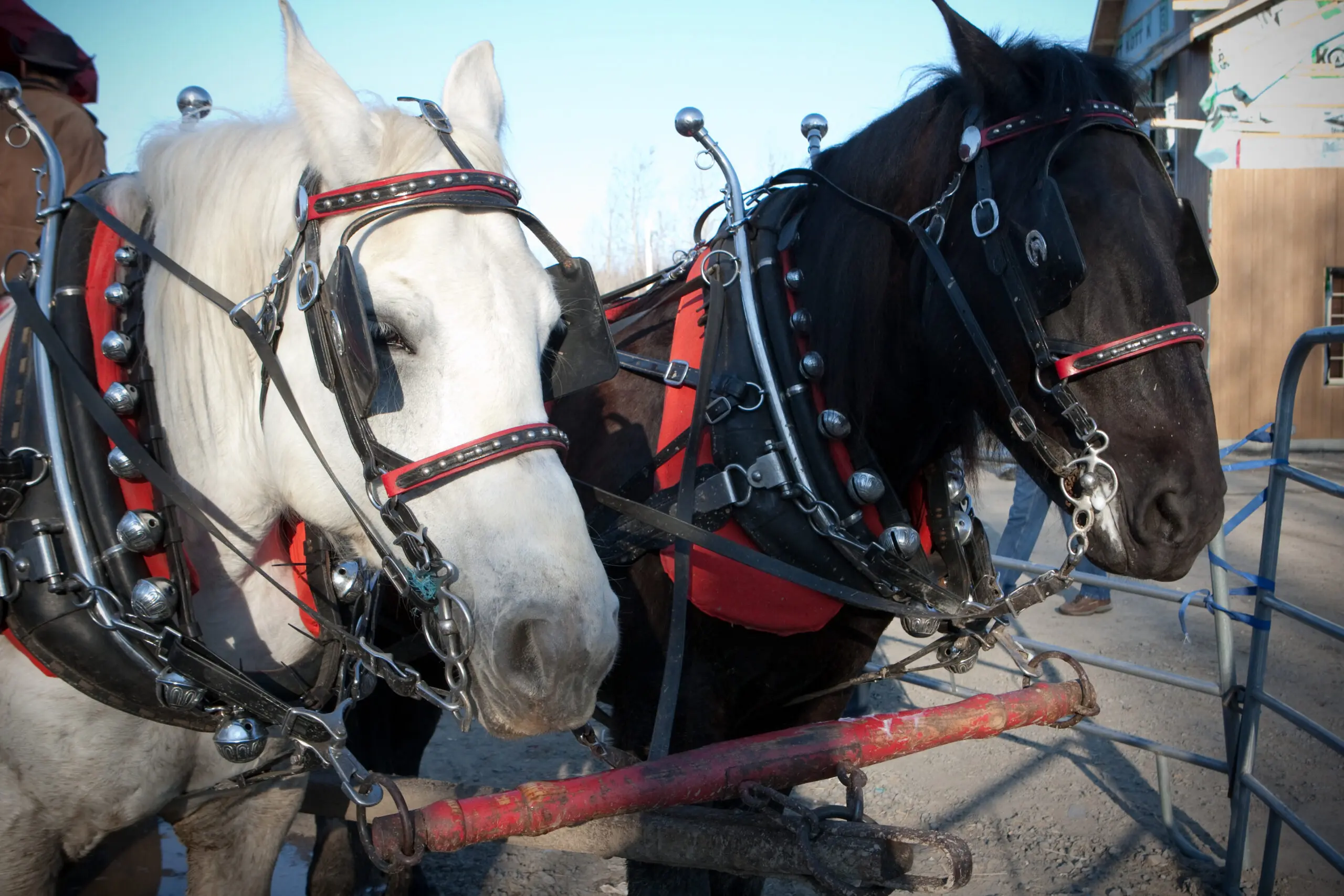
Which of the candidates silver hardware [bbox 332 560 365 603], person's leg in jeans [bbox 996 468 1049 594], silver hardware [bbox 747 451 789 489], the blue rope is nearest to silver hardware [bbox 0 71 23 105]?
silver hardware [bbox 332 560 365 603]

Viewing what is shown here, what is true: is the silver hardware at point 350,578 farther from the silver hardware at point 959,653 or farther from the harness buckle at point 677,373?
the silver hardware at point 959,653

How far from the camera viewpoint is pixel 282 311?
1.45 metres

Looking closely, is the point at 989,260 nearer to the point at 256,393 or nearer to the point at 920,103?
the point at 920,103

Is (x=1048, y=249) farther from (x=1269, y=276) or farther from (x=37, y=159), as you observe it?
(x=1269, y=276)

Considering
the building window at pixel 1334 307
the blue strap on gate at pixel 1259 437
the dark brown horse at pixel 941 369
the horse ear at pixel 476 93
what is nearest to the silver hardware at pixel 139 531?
the horse ear at pixel 476 93

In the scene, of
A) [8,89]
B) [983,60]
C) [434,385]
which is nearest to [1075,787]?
[983,60]

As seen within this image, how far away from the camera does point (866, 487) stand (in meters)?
2.01

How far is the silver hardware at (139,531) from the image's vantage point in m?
1.45

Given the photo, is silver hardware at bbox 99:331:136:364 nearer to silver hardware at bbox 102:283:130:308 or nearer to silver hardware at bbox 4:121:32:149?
silver hardware at bbox 102:283:130:308

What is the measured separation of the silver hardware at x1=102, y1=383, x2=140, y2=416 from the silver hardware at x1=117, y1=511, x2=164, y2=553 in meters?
0.17

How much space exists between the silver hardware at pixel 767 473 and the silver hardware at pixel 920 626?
0.46 metres

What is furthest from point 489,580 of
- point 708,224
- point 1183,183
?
point 1183,183

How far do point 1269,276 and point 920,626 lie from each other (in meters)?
12.4

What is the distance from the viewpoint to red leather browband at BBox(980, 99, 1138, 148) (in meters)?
1.91
